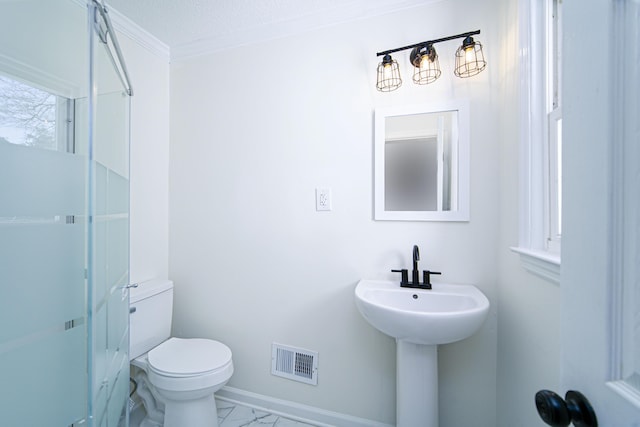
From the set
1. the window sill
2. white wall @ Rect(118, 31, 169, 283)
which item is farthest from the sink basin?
white wall @ Rect(118, 31, 169, 283)

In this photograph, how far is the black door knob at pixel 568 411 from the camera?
37 centimetres

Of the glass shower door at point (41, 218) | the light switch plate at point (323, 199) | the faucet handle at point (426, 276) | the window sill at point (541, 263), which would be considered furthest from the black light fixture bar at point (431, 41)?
the glass shower door at point (41, 218)

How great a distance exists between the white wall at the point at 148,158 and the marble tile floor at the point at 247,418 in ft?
3.21

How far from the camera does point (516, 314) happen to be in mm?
1073

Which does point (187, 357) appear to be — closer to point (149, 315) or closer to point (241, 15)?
point (149, 315)

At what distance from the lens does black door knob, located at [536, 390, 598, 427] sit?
37cm

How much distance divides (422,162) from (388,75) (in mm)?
494

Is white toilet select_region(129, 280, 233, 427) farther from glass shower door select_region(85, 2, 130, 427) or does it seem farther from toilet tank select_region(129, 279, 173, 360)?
glass shower door select_region(85, 2, 130, 427)

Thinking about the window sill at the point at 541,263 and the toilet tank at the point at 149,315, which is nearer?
the window sill at the point at 541,263

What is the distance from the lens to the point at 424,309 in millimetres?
1248

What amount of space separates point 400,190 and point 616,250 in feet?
3.54

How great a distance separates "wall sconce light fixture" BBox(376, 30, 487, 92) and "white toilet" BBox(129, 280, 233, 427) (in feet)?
5.71

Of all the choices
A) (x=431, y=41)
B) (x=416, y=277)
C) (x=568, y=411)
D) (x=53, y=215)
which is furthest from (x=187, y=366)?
(x=431, y=41)

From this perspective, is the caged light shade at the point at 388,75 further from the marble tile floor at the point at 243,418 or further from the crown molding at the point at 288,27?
the marble tile floor at the point at 243,418
